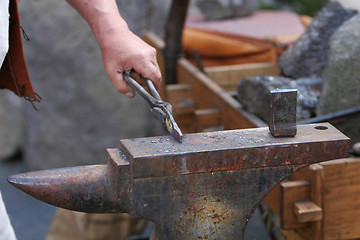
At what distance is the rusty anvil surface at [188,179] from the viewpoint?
1092mm

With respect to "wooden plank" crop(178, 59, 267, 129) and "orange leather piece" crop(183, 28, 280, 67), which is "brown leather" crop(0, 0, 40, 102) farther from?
"orange leather piece" crop(183, 28, 280, 67)

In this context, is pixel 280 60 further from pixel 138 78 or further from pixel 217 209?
pixel 217 209

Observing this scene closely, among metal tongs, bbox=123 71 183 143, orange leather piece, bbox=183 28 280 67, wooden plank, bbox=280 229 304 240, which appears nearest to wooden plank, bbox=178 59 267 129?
orange leather piece, bbox=183 28 280 67

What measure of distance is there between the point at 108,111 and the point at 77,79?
34cm

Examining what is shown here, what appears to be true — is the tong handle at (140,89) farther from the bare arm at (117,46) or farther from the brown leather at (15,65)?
the brown leather at (15,65)

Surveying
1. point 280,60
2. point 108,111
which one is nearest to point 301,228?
point 280,60

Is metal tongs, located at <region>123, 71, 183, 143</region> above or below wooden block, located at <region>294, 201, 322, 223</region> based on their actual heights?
above

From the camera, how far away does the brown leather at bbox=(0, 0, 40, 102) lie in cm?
148

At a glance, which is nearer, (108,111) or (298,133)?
(298,133)

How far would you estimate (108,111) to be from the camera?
404 cm

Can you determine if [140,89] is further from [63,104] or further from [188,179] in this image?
[63,104]

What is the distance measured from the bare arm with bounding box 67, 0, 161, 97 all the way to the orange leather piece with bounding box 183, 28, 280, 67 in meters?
1.52

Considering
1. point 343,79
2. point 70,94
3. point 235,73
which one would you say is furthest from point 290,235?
point 70,94

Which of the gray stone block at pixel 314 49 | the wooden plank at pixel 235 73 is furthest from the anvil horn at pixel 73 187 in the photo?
the wooden plank at pixel 235 73
